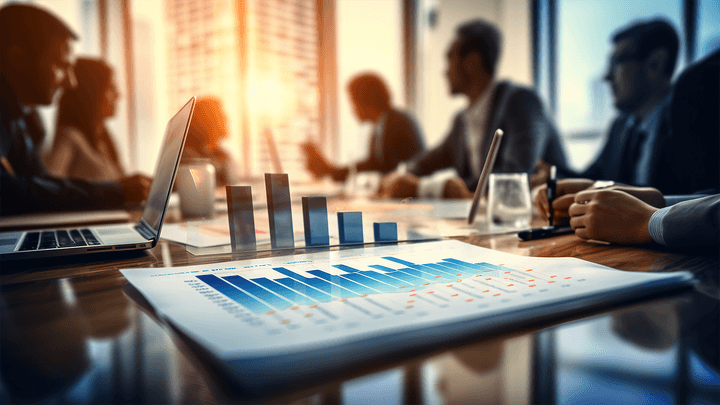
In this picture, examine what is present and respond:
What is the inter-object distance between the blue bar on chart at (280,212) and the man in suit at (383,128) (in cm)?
244

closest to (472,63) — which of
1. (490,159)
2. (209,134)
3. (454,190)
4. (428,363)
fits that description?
(454,190)

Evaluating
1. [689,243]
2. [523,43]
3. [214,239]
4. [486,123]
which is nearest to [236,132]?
[486,123]

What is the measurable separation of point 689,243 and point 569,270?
0.23 metres

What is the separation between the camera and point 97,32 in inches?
120

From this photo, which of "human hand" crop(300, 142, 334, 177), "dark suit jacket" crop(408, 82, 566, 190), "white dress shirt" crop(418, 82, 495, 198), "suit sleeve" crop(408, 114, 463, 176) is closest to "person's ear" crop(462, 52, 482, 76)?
"white dress shirt" crop(418, 82, 495, 198)

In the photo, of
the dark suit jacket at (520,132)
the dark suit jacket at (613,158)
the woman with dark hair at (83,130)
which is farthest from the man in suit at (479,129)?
the woman with dark hair at (83,130)

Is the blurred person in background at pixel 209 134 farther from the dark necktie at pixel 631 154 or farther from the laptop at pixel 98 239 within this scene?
the dark necktie at pixel 631 154

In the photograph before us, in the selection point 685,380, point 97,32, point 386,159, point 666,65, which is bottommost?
point 685,380

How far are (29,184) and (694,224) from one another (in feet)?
5.09

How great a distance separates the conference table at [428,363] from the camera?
0.64ft

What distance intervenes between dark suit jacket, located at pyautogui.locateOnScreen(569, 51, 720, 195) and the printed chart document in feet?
3.34

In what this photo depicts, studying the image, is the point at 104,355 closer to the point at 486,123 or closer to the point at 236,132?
the point at 486,123

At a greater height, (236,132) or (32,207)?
(236,132)

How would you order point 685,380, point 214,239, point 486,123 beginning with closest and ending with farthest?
point 685,380, point 214,239, point 486,123
